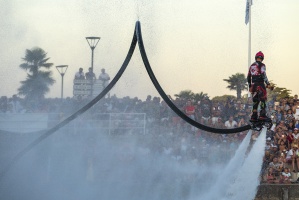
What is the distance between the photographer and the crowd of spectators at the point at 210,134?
28.9 metres

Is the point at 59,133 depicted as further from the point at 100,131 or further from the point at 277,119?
the point at 277,119

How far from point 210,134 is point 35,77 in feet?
21.2

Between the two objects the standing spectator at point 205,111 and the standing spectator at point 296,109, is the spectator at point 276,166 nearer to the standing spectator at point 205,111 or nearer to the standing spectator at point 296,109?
the standing spectator at point 296,109

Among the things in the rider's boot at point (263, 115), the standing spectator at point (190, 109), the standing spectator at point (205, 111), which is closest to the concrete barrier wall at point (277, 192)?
the standing spectator at point (205, 111)

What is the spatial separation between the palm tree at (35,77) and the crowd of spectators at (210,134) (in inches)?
34.7

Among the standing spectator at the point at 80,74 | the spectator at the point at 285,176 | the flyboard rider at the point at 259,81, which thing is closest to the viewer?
the flyboard rider at the point at 259,81

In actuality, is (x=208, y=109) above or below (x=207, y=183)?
above

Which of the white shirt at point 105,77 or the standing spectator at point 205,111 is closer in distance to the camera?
the white shirt at point 105,77

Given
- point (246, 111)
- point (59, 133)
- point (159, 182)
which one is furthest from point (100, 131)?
point (246, 111)

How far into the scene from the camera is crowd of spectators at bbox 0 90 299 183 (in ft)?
94.7

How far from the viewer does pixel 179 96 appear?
30.9m

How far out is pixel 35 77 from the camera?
94.7ft

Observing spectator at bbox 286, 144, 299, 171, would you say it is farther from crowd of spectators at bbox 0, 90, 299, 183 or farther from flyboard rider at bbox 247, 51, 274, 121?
flyboard rider at bbox 247, 51, 274, 121

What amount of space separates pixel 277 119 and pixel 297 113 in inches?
32.9
